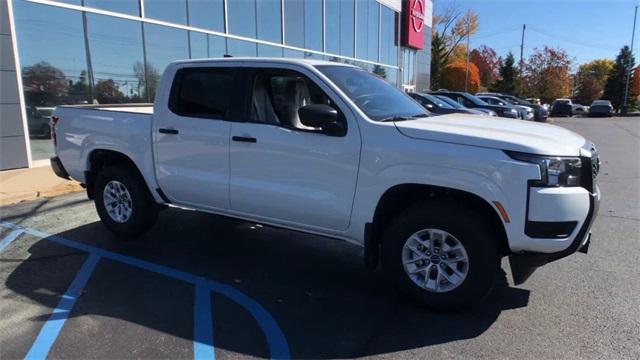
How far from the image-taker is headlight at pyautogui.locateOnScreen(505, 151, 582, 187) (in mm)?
3346

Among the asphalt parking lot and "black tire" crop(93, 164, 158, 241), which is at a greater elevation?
"black tire" crop(93, 164, 158, 241)

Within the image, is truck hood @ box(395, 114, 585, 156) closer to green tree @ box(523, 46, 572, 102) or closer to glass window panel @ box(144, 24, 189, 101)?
glass window panel @ box(144, 24, 189, 101)

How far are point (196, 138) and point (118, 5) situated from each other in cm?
835

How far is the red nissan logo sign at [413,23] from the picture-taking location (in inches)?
1236

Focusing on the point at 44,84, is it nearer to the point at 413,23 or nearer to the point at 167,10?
the point at 167,10

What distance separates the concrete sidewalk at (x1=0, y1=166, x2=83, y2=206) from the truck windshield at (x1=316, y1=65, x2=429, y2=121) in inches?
231

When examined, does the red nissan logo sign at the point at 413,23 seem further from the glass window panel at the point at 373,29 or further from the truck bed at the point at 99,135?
the truck bed at the point at 99,135

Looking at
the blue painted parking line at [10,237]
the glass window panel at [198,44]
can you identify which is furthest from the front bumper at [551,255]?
the glass window panel at [198,44]

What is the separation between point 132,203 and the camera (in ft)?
17.6

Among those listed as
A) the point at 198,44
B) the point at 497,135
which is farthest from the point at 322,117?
the point at 198,44

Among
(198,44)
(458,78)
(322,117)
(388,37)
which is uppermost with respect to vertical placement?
(388,37)

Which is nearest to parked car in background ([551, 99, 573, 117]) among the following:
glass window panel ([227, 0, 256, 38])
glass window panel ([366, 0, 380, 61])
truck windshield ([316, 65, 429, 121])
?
glass window panel ([366, 0, 380, 61])

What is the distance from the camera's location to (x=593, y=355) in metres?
3.22

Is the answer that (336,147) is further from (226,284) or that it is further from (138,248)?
(138,248)
